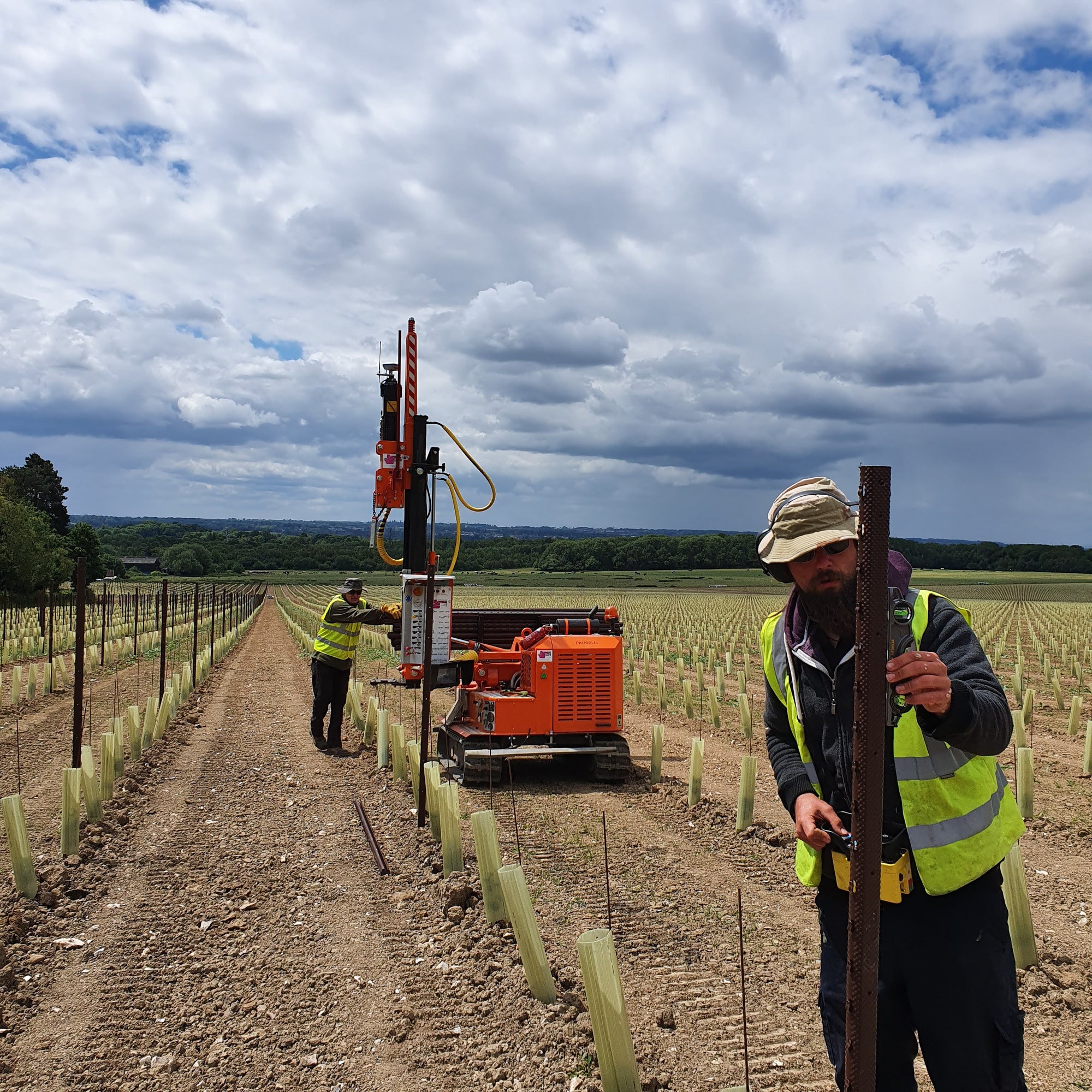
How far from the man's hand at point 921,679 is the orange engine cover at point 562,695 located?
21.7 ft

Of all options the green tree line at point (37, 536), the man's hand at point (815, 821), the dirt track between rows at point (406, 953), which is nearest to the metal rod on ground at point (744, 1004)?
the dirt track between rows at point (406, 953)

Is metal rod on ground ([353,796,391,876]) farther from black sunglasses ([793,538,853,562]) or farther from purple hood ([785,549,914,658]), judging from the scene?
black sunglasses ([793,538,853,562])

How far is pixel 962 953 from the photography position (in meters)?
2.15

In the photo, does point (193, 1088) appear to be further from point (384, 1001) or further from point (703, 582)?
point (703, 582)

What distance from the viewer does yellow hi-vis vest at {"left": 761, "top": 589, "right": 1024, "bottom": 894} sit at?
215cm

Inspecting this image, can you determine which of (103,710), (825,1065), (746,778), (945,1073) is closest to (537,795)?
(746,778)

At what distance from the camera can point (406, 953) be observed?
4801mm

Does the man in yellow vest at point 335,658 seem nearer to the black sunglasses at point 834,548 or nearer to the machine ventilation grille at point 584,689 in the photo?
the machine ventilation grille at point 584,689

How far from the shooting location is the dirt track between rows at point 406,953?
372 cm

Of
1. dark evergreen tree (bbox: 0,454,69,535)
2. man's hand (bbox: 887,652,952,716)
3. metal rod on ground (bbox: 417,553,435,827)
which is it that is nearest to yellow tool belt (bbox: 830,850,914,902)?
man's hand (bbox: 887,652,952,716)

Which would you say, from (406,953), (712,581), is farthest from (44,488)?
(406,953)

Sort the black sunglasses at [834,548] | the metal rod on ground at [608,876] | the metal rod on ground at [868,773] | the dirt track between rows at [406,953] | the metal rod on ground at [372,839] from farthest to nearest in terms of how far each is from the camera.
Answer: the metal rod on ground at [372,839]
the metal rod on ground at [608,876]
the dirt track between rows at [406,953]
the black sunglasses at [834,548]
the metal rod on ground at [868,773]

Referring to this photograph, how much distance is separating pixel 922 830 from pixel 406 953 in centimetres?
355

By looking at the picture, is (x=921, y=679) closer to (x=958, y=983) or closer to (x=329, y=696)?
(x=958, y=983)
